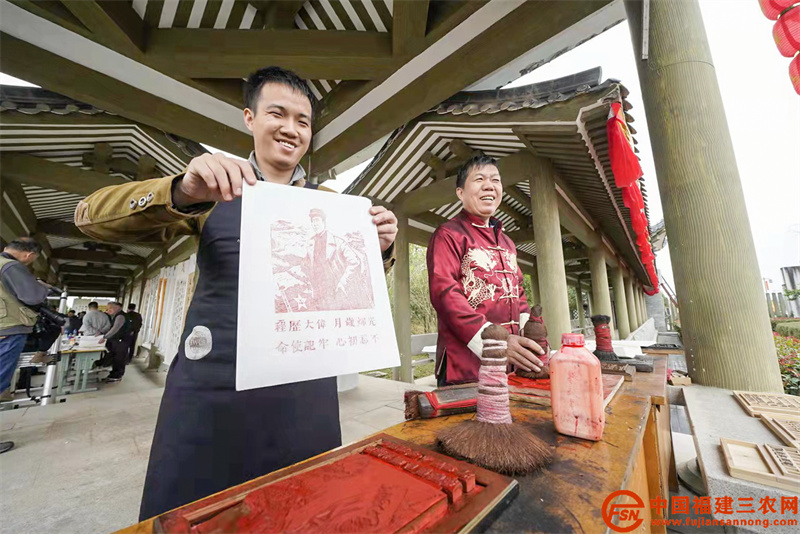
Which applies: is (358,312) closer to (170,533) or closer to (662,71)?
(170,533)

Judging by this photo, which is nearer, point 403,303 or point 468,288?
point 468,288

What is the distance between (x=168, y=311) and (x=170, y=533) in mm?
8444

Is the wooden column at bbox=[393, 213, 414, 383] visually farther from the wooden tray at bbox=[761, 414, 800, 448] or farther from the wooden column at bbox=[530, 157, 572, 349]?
the wooden tray at bbox=[761, 414, 800, 448]

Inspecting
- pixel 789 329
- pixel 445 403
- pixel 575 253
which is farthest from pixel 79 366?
pixel 789 329

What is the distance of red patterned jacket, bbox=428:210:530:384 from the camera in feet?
4.50

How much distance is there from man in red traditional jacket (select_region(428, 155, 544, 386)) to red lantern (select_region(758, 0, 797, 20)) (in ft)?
5.32

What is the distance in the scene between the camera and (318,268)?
2.80 feet

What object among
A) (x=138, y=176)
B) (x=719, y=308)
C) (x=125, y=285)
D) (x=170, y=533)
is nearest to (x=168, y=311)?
(x=138, y=176)

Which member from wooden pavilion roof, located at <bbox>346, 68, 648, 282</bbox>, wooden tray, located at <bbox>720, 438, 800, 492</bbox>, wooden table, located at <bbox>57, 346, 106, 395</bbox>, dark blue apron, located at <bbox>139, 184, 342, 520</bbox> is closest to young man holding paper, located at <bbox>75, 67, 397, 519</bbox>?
dark blue apron, located at <bbox>139, 184, 342, 520</bbox>

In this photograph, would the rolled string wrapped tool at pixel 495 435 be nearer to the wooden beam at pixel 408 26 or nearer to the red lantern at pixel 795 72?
the red lantern at pixel 795 72

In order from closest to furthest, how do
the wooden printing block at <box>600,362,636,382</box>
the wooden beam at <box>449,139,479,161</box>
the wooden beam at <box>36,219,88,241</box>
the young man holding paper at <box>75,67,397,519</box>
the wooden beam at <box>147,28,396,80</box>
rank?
the young man holding paper at <box>75,67,397,519</box> < the wooden printing block at <box>600,362,636,382</box> < the wooden beam at <box>147,28,396,80</box> < the wooden beam at <box>449,139,479,161</box> < the wooden beam at <box>36,219,88,241</box>

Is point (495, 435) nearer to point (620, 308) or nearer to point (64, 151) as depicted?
point (64, 151)

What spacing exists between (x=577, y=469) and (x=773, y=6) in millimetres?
2556

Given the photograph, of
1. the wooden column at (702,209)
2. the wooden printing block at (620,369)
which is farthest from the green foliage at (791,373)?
the wooden printing block at (620,369)
